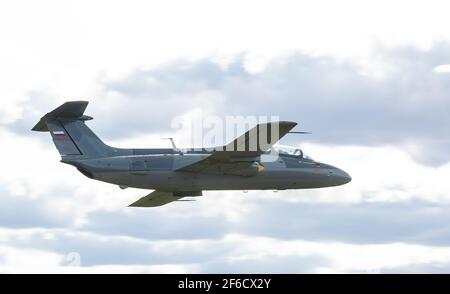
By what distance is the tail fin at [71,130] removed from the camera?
58.2 meters

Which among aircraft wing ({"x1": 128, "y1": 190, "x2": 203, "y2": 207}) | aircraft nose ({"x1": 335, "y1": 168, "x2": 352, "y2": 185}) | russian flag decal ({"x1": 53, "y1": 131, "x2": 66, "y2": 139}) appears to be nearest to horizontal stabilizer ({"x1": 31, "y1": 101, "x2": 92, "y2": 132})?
russian flag decal ({"x1": 53, "y1": 131, "x2": 66, "y2": 139})

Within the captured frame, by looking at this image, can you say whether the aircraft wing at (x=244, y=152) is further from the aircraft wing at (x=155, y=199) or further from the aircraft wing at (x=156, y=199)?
the aircraft wing at (x=155, y=199)

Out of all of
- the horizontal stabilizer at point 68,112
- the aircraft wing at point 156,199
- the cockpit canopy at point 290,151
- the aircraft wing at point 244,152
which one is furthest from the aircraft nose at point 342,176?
the horizontal stabilizer at point 68,112

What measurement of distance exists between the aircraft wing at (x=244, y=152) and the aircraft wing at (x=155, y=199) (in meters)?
5.34

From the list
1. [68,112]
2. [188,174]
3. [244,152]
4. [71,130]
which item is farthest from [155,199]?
[68,112]

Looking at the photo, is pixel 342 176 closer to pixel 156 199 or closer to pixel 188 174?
A: pixel 188 174

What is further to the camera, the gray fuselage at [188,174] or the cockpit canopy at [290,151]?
the cockpit canopy at [290,151]

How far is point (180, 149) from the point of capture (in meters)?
59.6

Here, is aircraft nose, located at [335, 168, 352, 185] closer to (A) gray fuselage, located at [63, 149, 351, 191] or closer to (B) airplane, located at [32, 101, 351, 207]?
(A) gray fuselage, located at [63, 149, 351, 191]

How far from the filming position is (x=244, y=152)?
58.1m

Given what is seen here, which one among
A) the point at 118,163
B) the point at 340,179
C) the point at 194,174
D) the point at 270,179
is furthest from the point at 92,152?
the point at 340,179

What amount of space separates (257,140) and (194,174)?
178 inches

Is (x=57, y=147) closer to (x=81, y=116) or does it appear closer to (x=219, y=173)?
(x=81, y=116)

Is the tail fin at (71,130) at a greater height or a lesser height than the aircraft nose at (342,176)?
greater
